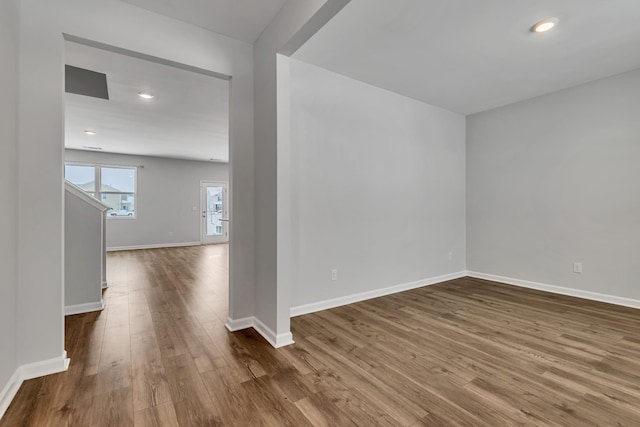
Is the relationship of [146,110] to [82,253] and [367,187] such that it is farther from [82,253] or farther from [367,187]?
[367,187]

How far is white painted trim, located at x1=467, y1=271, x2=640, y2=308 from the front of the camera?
3215mm

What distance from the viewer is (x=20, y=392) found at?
5.49ft

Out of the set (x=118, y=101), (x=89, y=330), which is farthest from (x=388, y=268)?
(x=118, y=101)

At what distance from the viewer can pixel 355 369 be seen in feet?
6.37

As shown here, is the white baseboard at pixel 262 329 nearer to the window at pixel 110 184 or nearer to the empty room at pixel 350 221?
the empty room at pixel 350 221

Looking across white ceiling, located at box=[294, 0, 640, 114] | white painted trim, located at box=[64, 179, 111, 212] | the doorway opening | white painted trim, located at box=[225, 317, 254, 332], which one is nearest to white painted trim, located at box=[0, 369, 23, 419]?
white painted trim, located at box=[225, 317, 254, 332]

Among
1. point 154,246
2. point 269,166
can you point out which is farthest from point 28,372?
point 154,246

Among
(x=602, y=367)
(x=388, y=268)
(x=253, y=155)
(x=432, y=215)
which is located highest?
(x=253, y=155)

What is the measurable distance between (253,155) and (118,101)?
9.12 ft

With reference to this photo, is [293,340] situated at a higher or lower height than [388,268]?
lower

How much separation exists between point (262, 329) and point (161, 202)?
7197 millimetres

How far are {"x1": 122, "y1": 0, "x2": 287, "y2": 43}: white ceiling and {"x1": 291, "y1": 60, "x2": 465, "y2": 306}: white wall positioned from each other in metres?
0.67

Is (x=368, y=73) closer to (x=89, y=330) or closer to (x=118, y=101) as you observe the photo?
(x=118, y=101)

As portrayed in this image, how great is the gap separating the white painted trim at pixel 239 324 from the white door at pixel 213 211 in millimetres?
6907
